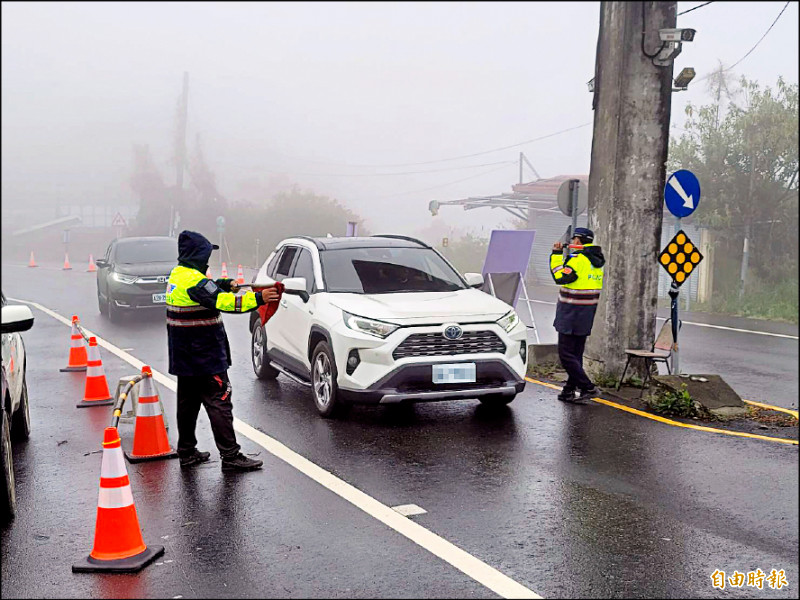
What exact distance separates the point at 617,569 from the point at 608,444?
3043 mm

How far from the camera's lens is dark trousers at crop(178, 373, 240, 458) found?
710cm

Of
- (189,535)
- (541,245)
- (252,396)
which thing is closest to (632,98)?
(252,396)

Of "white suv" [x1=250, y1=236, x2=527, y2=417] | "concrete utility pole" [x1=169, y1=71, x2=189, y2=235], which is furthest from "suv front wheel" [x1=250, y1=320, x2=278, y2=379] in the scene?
"concrete utility pole" [x1=169, y1=71, x2=189, y2=235]

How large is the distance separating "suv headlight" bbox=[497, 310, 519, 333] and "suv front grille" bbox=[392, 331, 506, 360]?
0.57ft

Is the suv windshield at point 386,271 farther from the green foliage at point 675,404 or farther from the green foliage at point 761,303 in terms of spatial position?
the green foliage at point 761,303

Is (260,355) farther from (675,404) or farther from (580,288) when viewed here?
(675,404)

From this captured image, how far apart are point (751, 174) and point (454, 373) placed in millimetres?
18033

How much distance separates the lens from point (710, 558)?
5.16 metres

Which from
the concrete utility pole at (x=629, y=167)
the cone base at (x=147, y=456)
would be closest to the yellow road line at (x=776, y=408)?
the concrete utility pole at (x=629, y=167)

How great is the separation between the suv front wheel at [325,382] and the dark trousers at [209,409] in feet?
5.13

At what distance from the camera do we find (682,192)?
10438 millimetres

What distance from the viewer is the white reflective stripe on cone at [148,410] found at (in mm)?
7477

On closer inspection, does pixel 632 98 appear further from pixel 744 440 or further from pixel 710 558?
pixel 710 558

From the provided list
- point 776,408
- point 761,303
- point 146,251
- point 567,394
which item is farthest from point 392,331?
point 761,303
